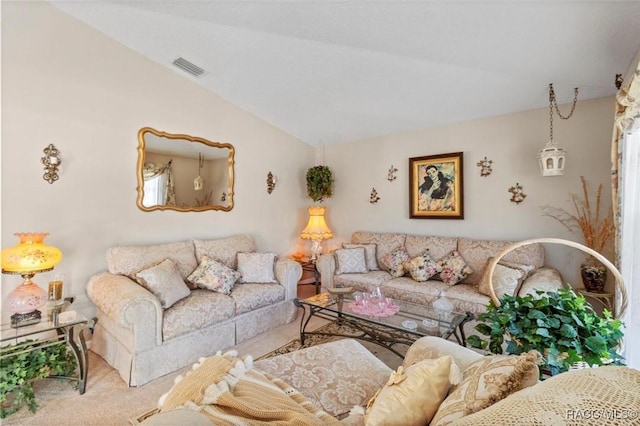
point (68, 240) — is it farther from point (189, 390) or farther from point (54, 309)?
point (189, 390)

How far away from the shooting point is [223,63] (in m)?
2.87

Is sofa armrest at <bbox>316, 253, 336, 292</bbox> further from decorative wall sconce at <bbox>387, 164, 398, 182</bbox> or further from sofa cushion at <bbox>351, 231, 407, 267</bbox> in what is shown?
decorative wall sconce at <bbox>387, 164, 398, 182</bbox>

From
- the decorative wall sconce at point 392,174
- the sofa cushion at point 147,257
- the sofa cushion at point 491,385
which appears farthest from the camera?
the decorative wall sconce at point 392,174

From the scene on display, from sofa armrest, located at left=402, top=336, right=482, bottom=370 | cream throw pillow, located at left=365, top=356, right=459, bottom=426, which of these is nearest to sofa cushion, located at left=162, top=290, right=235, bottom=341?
sofa armrest, located at left=402, top=336, right=482, bottom=370

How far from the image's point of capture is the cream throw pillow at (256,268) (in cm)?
310

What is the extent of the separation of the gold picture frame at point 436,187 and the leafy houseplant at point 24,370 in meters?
3.78

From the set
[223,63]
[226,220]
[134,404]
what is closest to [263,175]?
[226,220]

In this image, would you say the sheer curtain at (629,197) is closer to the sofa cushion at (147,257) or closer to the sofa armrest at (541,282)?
the sofa armrest at (541,282)

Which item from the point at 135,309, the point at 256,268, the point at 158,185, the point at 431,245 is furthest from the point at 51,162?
the point at 431,245

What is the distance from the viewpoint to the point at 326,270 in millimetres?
3566

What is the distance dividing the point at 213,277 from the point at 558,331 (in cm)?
260

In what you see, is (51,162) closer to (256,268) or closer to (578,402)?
(256,268)

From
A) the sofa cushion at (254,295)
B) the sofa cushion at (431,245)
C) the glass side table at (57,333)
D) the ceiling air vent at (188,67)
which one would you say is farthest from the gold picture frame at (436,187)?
the glass side table at (57,333)

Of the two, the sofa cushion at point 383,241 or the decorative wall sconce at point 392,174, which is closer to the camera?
the sofa cushion at point 383,241
